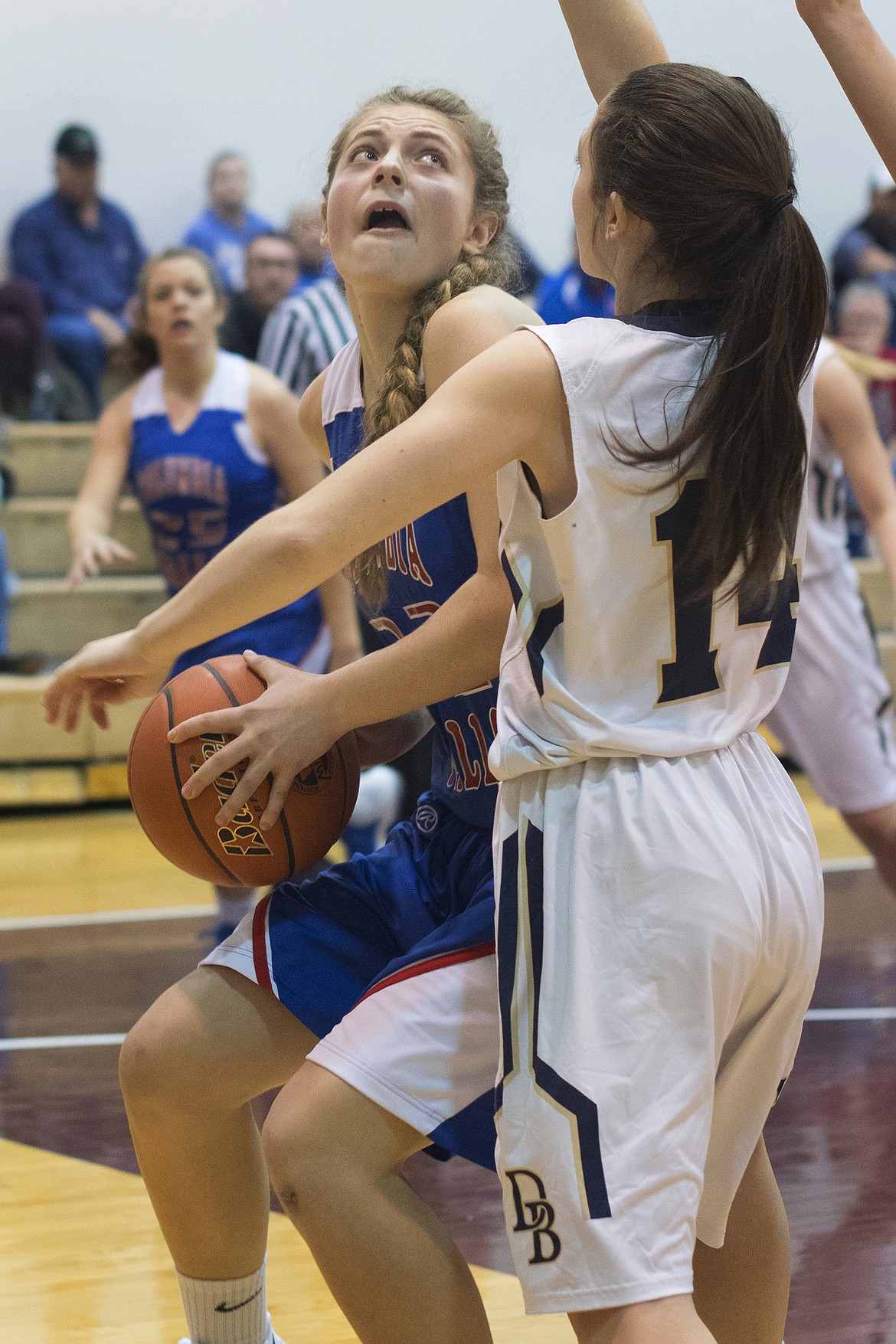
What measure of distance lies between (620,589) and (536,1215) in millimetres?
660

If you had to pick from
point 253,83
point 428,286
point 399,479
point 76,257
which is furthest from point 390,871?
point 253,83

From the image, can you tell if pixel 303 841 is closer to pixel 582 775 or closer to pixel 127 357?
pixel 582 775

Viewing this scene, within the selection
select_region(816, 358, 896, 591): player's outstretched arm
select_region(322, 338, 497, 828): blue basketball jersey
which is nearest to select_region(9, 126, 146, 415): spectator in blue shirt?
select_region(816, 358, 896, 591): player's outstretched arm

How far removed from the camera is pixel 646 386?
1707 millimetres

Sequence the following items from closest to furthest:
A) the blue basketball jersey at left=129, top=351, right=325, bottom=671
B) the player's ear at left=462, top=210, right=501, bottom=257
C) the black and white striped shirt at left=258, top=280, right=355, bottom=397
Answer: the player's ear at left=462, top=210, right=501, bottom=257, the blue basketball jersey at left=129, top=351, right=325, bottom=671, the black and white striped shirt at left=258, top=280, right=355, bottom=397

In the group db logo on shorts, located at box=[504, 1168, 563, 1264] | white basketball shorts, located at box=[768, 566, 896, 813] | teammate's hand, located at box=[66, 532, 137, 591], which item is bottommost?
white basketball shorts, located at box=[768, 566, 896, 813]

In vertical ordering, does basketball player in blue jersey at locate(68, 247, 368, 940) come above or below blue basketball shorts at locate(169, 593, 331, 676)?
above

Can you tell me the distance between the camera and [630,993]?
1.68 m

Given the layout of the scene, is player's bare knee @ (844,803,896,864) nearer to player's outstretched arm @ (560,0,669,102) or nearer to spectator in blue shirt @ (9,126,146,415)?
player's outstretched arm @ (560,0,669,102)

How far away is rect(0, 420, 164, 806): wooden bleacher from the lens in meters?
7.33

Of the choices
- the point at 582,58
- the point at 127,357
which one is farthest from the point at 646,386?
the point at 127,357

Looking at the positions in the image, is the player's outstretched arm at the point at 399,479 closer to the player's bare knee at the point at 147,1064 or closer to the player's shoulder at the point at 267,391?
the player's bare knee at the point at 147,1064

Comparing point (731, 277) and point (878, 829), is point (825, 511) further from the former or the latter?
point (731, 277)

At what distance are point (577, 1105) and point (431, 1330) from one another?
41 centimetres
